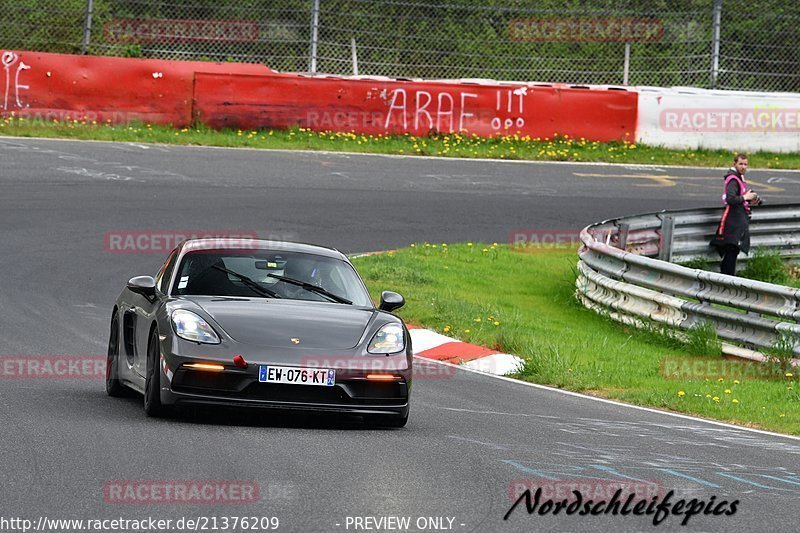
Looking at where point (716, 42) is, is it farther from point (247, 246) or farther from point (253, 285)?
point (253, 285)

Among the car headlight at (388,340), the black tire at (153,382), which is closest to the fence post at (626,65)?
the car headlight at (388,340)

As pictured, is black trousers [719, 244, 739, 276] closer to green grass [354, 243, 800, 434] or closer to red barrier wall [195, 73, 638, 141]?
green grass [354, 243, 800, 434]

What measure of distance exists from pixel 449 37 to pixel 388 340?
19.7 m

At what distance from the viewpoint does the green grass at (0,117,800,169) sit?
25.0 meters

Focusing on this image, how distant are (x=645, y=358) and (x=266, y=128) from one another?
14.0 m

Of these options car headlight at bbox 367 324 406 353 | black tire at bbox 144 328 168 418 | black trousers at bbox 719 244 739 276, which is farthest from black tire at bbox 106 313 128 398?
black trousers at bbox 719 244 739 276

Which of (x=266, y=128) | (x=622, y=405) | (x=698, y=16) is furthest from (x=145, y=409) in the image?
(x=698, y=16)

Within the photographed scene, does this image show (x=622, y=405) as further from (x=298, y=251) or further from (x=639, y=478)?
(x=639, y=478)

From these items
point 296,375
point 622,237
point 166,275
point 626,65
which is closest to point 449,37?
point 626,65

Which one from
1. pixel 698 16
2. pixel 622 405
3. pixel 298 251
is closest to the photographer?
pixel 298 251

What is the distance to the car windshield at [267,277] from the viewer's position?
9.52 meters

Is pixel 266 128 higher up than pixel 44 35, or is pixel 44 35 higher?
pixel 44 35

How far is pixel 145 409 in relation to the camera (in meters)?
8.87

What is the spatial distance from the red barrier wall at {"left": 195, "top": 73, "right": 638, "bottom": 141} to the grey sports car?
16.1 meters
